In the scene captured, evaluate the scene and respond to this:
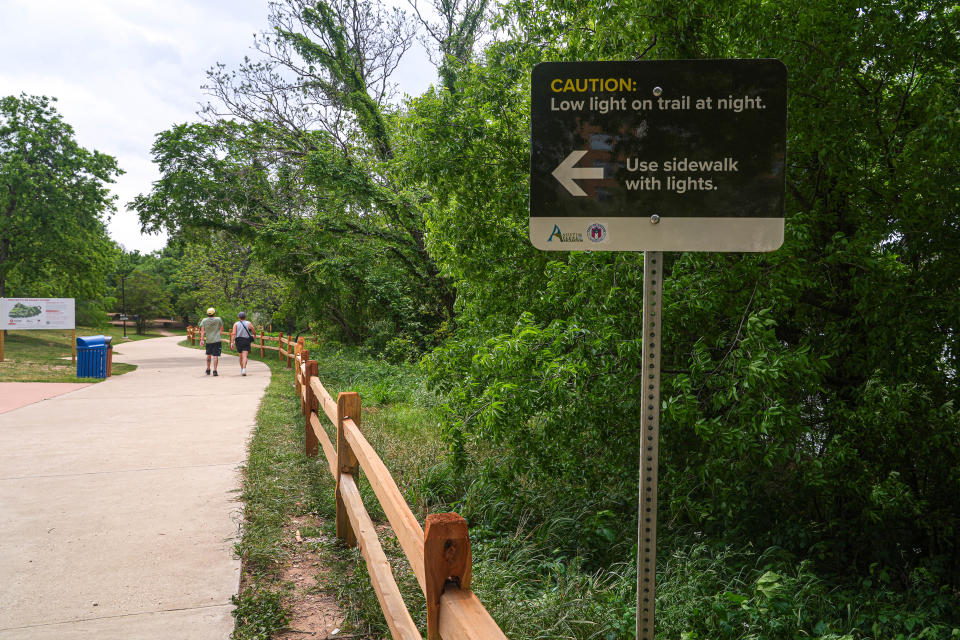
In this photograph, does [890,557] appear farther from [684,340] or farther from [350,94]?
[350,94]

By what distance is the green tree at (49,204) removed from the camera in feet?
105

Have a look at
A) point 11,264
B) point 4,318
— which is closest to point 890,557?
point 4,318

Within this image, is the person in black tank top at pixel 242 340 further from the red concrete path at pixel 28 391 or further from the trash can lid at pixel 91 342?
the red concrete path at pixel 28 391

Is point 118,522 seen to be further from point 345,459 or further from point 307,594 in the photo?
point 307,594

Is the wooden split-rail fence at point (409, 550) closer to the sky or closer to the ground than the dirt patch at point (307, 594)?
closer to the sky

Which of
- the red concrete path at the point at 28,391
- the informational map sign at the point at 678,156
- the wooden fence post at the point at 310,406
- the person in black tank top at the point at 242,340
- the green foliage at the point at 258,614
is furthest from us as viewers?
the person in black tank top at the point at 242,340

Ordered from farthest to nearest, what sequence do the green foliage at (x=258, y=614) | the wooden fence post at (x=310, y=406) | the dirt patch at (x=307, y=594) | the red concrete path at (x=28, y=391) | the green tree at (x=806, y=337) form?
the red concrete path at (x=28, y=391) < the wooden fence post at (x=310, y=406) < the green tree at (x=806, y=337) < the dirt patch at (x=307, y=594) < the green foliage at (x=258, y=614)

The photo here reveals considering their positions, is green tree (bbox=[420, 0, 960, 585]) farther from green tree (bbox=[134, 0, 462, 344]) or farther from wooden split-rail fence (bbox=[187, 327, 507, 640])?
green tree (bbox=[134, 0, 462, 344])

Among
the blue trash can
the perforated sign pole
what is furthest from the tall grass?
the blue trash can

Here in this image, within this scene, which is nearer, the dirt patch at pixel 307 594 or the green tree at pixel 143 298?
the dirt patch at pixel 307 594

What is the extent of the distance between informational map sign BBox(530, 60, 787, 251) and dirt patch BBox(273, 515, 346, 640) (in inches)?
109

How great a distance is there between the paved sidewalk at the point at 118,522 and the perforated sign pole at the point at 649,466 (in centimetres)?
246

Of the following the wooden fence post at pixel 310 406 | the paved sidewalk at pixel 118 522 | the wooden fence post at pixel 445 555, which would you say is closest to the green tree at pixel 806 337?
the wooden fence post at pixel 445 555

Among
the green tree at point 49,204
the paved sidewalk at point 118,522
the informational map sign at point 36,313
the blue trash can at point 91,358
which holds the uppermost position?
→ the green tree at point 49,204
